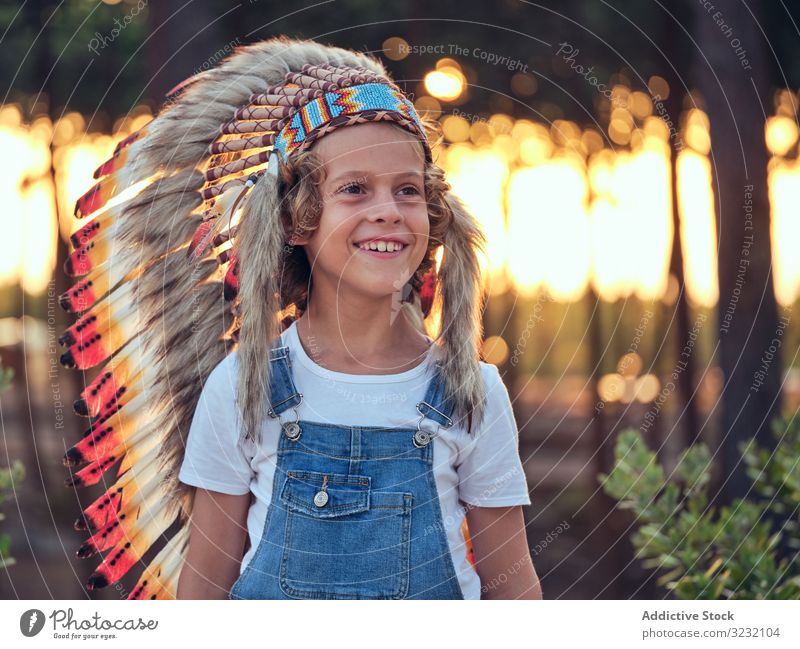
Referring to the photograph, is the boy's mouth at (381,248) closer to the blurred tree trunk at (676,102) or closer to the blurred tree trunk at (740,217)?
the blurred tree trunk at (740,217)

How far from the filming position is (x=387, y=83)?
6.50ft

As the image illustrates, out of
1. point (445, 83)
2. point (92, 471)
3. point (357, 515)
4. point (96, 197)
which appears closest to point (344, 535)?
point (357, 515)

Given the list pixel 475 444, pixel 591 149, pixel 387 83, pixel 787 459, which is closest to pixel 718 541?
pixel 787 459

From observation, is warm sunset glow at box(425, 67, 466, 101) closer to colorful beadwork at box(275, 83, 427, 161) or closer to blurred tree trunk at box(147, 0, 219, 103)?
blurred tree trunk at box(147, 0, 219, 103)

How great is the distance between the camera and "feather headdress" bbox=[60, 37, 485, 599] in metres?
2.01

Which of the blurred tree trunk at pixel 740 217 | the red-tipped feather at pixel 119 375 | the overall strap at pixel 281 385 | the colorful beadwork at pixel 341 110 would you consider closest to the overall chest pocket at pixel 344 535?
the overall strap at pixel 281 385

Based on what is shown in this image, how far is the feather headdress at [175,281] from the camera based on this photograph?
2.01 metres

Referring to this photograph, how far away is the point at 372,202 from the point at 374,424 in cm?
43

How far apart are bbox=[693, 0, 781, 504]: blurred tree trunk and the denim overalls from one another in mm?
2027

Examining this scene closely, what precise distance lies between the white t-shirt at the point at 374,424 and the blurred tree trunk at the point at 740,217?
192 cm

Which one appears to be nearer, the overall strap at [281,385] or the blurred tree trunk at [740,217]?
the overall strap at [281,385]

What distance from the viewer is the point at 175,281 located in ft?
7.04

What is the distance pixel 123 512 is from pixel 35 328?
6.28 meters
